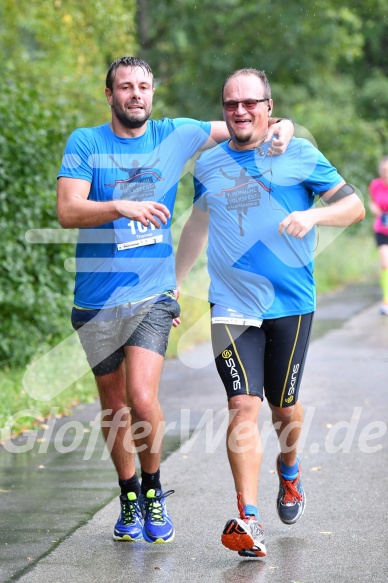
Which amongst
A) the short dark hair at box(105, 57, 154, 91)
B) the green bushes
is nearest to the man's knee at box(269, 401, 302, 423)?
the short dark hair at box(105, 57, 154, 91)

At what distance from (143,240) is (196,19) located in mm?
22929

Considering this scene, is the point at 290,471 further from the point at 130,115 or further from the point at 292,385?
the point at 130,115

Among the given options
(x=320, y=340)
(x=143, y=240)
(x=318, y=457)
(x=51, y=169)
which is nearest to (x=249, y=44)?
(x=320, y=340)

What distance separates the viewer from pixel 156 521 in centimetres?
552

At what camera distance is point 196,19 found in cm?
2752

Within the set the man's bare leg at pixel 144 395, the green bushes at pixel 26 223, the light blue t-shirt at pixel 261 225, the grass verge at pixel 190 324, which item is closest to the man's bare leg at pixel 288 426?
the light blue t-shirt at pixel 261 225

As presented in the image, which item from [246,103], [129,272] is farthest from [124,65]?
[129,272]

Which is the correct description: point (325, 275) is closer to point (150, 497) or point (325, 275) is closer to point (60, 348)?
point (60, 348)

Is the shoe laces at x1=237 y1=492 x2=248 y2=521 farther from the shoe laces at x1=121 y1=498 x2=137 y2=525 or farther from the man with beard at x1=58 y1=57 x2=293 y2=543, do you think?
the shoe laces at x1=121 y1=498 x2=137 y2=525

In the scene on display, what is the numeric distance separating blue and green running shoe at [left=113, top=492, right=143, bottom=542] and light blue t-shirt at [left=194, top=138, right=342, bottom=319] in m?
1.08

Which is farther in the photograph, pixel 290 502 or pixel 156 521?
pixel 290 502

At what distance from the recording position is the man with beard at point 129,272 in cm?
539

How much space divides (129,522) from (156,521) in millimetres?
161

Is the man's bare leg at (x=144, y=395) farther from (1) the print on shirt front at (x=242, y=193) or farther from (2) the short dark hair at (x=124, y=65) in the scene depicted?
(2) the short dark hair at (x=124, y=65)
